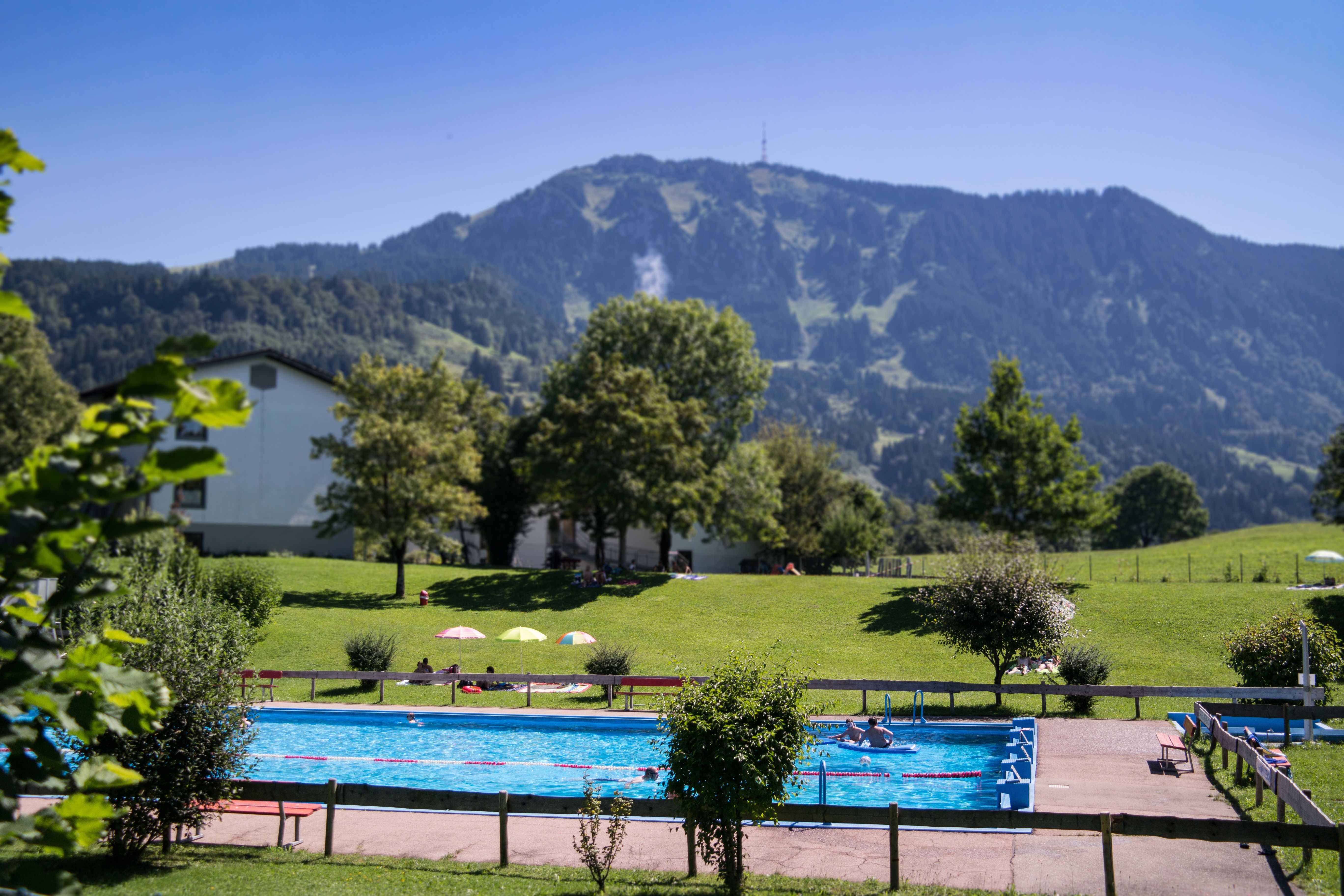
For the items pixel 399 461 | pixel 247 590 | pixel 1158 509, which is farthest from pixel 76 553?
pixel 1158 509

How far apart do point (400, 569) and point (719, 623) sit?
17.1m

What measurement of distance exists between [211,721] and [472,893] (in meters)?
4.66

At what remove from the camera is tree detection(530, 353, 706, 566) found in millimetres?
48969

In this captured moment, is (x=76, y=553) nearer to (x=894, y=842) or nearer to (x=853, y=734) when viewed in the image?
(x=894, y=842)

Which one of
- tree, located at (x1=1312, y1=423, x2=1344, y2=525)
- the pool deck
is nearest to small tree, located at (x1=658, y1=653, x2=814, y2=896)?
the pool deck

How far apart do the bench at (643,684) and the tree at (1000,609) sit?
801 centimetres

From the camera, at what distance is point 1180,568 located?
5662 centimetres

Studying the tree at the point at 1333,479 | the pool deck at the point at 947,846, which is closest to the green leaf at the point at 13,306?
the pool deck at the point at 947,846

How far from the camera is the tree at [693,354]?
192ft

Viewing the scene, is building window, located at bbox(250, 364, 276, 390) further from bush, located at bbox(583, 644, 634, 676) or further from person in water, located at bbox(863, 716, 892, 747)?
person in water, located at bbox(863, 716, 892, 747)

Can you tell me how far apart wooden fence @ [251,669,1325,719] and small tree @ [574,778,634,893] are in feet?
35.5

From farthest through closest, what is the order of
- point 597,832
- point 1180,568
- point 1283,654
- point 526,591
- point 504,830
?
point 1180,568, point 526,591, point 1283,654, point 504,830, point 597,832

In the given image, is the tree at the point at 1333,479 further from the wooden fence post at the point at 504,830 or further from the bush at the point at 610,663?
the wooden fence post at the point at 504,830

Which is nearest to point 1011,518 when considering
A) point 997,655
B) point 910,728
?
point 997,655
